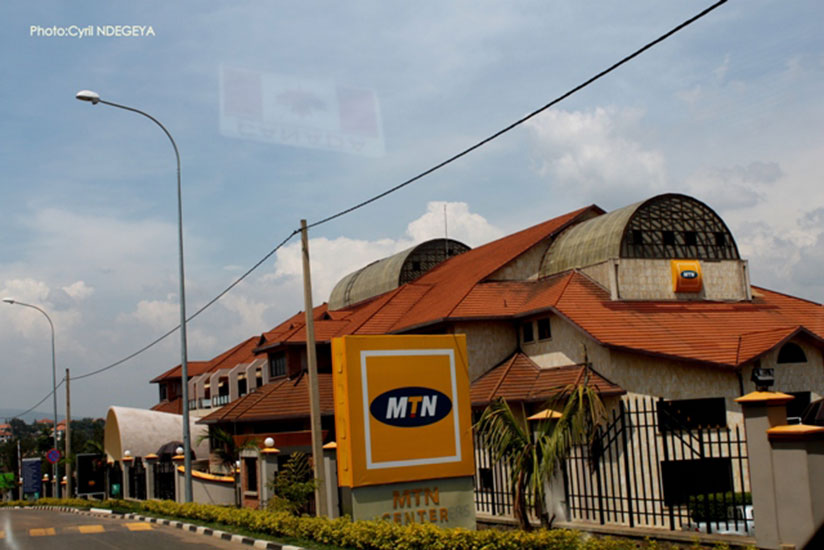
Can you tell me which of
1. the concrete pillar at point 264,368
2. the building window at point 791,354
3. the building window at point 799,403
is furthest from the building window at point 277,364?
the building window at point 799,403

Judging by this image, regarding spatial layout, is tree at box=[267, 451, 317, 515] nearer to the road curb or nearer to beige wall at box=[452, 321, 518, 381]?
the road curb

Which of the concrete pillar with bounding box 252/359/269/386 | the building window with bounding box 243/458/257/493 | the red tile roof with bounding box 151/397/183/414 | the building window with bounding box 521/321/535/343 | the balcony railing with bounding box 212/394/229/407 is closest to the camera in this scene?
the building window with bounding box 243/458/257/493

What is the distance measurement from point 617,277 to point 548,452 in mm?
18641

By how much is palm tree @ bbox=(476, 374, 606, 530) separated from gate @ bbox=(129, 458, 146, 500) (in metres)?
27.1

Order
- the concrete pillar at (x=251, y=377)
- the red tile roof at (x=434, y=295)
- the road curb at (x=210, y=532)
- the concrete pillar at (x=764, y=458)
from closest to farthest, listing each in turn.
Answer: the concrete pillar at (x=764, y=458) → the road curb at (x=210, y=532) → the red tile roof at (x=434, y=295) → the concrete pillar at (x=251, y=377)

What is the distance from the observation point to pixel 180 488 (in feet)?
101

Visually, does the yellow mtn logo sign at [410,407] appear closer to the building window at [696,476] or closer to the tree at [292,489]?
the building window at [696,476]

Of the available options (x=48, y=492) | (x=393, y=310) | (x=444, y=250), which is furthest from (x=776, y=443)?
(x=48, y=492)

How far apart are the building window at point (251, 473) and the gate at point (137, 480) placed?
1173 cm

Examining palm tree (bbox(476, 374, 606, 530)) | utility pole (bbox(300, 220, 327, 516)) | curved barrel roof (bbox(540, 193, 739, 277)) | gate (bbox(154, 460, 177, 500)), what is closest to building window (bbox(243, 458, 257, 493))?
gate (bbox(154, 460, 177, 500))

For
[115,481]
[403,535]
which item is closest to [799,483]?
[403,535]

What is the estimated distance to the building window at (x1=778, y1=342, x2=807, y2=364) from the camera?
2825 cm

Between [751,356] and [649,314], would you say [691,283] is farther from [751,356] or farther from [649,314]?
[751,356]

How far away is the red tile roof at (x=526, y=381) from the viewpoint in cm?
2738
